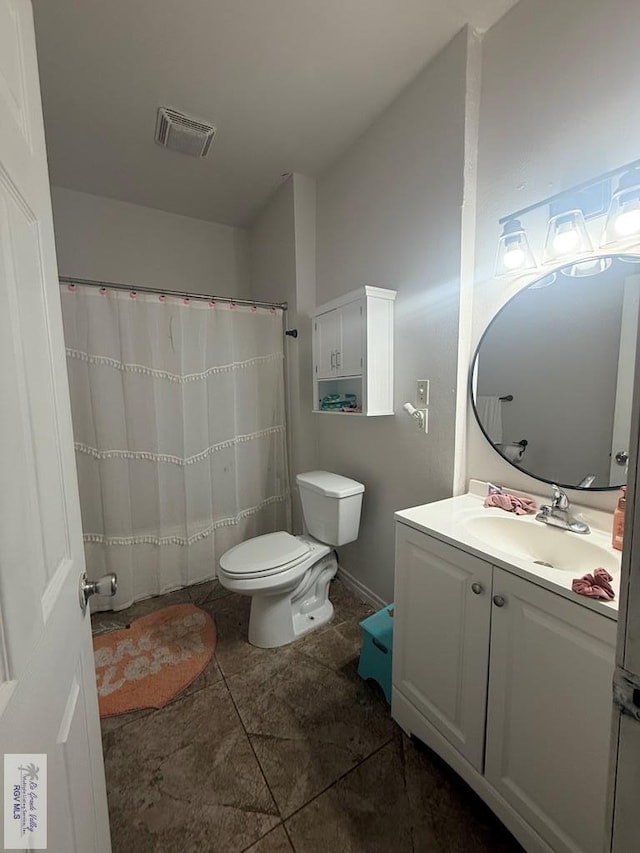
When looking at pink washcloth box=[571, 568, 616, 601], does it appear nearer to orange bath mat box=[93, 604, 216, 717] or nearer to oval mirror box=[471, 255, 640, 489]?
oval mirror box=[471, 255, 640, 489]

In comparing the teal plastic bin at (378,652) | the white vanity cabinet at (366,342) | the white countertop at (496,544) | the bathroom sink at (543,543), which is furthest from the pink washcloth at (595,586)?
the white vanity cabinet at (366,342)

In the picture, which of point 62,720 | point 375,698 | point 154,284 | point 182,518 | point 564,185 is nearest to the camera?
point 62,720

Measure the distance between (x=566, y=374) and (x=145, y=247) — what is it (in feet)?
8.89

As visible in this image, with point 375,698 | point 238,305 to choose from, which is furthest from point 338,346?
point 375,698

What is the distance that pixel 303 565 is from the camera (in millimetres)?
1774

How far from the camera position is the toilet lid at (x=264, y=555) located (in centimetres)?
166

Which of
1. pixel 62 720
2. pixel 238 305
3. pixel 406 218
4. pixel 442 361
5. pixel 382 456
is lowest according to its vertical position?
pixel 62 720

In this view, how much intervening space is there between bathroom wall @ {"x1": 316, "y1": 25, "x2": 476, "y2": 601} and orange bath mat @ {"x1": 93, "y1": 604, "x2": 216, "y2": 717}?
37.6 inches

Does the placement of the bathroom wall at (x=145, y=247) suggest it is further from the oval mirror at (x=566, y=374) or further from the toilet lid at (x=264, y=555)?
the oval mirror at (x=566, y=374)

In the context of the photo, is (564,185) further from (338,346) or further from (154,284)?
(154,284)

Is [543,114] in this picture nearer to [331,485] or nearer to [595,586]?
[595,586]

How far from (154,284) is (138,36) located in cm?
144

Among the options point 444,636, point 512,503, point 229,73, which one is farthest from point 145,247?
point 444,636

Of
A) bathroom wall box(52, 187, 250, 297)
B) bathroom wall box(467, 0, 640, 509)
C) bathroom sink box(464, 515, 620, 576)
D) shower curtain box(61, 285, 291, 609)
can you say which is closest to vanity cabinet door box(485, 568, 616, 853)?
bathroom sink box(464, 515, 620, 576)
